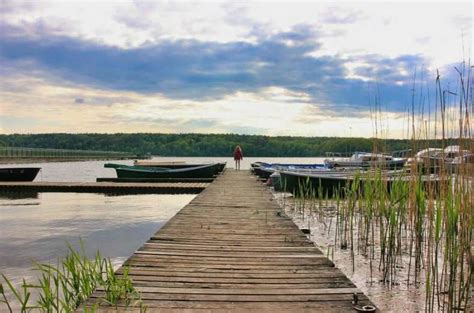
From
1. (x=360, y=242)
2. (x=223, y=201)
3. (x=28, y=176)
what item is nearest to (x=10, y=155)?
(x=28, y=176)

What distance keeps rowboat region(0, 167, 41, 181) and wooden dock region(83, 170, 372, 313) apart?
15.4m

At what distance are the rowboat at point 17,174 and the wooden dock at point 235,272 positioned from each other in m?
15.4

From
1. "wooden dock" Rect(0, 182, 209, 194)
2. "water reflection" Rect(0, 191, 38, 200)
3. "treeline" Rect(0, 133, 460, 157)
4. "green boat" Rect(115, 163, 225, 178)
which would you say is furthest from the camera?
"treeline" Rect(0, 133, 460, 157)

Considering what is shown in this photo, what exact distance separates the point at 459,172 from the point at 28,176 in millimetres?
19984

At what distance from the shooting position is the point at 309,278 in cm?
425

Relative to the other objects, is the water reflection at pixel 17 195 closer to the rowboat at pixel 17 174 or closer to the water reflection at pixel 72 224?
the water reflection at pixel 72 224

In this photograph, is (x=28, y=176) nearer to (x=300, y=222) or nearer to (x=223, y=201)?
(x=223, y=201)

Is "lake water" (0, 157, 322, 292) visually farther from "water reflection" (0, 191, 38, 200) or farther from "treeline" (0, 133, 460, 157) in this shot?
"treeline" (0, 133, 460, 157)

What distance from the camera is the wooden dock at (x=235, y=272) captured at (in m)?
3.54

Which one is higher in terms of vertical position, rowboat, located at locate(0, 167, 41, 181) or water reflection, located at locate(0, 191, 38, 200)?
rowboat, located at locate(0, 167, 41, 181)

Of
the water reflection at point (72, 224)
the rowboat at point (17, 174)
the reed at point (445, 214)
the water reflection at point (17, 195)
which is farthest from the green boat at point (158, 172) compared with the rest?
the reed at point (445, 214)

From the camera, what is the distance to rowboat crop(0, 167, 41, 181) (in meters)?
20.3

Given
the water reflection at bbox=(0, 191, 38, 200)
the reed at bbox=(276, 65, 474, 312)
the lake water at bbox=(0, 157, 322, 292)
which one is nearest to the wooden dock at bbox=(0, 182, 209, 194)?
the water reflection at bbox=(0, 191, 38, 200)

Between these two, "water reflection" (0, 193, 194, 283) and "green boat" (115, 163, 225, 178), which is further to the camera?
"green boat" (115, 163, 225, 178)
